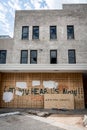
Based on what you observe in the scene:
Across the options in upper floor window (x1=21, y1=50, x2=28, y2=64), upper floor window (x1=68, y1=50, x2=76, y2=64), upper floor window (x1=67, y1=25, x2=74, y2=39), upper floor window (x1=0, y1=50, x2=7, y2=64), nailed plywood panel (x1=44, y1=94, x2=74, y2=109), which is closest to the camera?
nailed plywood panel (x1=44, y1=94, x2=74, y2=109)

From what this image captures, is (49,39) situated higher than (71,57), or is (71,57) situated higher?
(49,39)

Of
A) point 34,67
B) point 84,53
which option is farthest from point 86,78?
point 34,67

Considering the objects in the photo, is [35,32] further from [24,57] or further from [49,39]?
[24,57]

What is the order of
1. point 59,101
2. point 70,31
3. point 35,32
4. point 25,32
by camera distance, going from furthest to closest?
point 25,32 → point 35,32 → point 70,31 → point 59,101

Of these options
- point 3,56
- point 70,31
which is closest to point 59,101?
point 70,31

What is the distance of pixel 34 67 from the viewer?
14148 mm

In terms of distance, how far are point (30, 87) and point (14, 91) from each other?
1.41 metres

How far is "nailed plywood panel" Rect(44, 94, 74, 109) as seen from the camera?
1402cm

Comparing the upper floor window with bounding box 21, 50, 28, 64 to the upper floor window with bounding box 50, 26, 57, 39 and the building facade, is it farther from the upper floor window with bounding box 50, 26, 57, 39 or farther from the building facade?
the upper floor window with bounding box 50, 26, 57, 39

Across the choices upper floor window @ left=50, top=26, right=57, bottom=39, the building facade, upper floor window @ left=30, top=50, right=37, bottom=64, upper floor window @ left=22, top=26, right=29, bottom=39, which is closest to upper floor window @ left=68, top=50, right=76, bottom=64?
the building facade

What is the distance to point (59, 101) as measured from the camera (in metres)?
14.1

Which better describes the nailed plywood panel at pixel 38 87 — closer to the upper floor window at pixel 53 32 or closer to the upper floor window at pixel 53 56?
the upper floor window at pixel 53 56

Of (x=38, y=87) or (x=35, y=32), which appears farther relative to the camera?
(x=35, y=32)

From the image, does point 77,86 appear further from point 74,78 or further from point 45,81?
point 45,81
